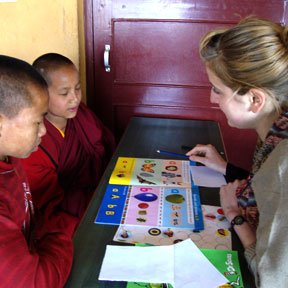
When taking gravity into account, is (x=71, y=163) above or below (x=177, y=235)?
below

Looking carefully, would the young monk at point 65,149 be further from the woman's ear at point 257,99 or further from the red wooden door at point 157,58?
the woman's ear at point 257,99

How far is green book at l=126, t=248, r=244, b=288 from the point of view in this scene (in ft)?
2.57

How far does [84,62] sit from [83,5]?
12.8 inches

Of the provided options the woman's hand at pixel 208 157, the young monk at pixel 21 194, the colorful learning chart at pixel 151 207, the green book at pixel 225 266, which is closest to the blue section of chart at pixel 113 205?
the colorful learning chart at pixel 151 207

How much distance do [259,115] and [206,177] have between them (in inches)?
13.5

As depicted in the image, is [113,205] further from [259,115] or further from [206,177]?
[259,115]

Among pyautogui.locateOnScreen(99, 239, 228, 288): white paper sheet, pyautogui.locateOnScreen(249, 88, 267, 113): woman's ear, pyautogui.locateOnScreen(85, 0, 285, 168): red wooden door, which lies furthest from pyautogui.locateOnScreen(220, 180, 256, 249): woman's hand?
pyautogui.locateOnScreen(85, 0, 285, 168): red wooden door

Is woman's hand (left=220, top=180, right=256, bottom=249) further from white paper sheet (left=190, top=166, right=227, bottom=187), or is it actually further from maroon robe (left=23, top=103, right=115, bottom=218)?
maroon robe (left=23, top=103, right=115, bottom=218)

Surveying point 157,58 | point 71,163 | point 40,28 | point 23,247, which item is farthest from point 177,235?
point 157,58

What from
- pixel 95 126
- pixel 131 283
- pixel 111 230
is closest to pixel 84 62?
pixel 95 126

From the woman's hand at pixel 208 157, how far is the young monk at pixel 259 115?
251mm

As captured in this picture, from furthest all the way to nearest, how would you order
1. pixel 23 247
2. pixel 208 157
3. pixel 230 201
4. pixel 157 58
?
pixel 157 58 → pixel 208 157 → pixel 230 201 → pixel 23 247

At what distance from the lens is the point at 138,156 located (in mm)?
1515

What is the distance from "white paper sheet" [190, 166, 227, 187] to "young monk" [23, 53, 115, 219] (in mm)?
522
